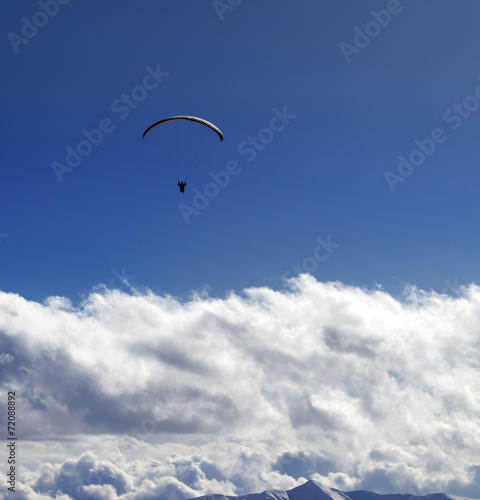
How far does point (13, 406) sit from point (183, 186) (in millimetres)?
55302

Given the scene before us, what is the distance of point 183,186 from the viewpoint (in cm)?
9475

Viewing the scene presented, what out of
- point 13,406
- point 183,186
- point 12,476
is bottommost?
point 12,476

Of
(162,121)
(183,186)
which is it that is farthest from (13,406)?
(162,121)

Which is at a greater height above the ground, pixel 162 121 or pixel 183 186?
pixel 162 121

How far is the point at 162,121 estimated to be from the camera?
3546 inches

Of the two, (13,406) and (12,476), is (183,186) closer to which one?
(13,406)

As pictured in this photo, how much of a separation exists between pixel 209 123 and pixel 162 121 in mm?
9273

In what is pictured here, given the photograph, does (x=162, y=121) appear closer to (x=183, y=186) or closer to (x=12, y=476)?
(x=183, y=186)

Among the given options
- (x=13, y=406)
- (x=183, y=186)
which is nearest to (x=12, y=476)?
(x=13, y=406)

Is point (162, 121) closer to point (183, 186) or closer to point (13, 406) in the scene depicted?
point (183, 186)

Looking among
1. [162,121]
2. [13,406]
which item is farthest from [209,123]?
[13,406]

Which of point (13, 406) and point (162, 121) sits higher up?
point (162, 121)

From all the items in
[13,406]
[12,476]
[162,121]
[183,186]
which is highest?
[162,121]

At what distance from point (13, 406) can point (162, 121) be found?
63.5 m
